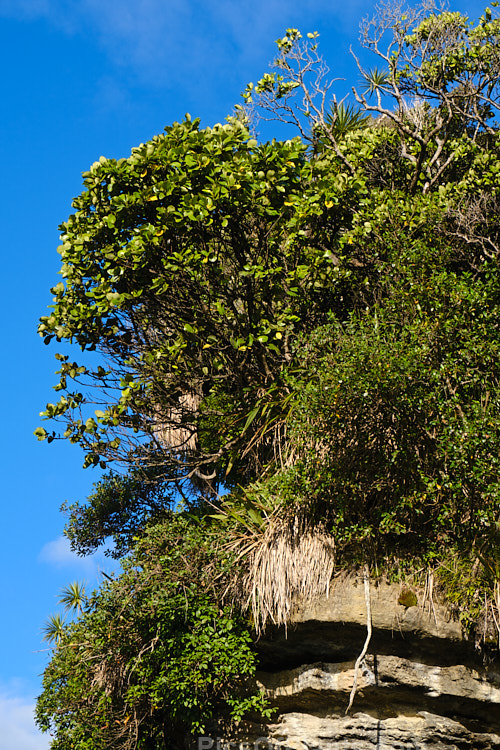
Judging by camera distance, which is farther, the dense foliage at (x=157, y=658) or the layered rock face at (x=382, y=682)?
the dense foliage at (x=157, y=658)

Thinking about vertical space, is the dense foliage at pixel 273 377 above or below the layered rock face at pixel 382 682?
above

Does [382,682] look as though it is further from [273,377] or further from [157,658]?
[273,377]

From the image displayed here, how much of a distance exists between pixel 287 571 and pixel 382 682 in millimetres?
1548

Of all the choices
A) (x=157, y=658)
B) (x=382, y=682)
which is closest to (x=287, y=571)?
(x=382, y=682)

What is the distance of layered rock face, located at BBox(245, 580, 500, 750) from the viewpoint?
834 centimetres

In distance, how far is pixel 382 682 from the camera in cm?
845

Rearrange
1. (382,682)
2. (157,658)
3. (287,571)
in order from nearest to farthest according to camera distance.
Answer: (382,682) < (287,571) < (157,658)

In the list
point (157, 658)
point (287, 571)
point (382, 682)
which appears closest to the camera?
point (382, 682)

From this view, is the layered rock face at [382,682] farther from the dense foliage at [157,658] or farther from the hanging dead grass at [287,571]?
the dense foliage at [157,658]

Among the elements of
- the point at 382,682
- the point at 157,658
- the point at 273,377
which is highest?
the point at 273,377

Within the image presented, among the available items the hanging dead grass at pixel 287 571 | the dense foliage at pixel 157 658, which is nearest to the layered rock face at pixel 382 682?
the hanging dead grass at pixel 287 571

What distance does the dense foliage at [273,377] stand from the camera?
28.8ft

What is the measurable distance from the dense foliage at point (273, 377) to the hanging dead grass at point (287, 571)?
1.1 inches

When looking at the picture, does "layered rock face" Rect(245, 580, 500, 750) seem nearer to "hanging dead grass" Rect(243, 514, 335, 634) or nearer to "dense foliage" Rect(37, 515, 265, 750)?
"hanging dead grass" Rect(243, 514, 335, 634)
